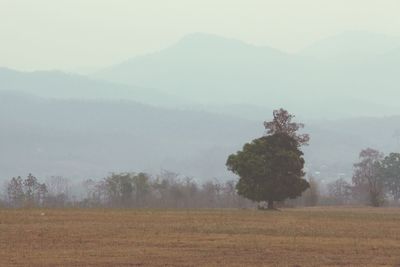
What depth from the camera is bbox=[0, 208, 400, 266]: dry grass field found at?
26.9 m

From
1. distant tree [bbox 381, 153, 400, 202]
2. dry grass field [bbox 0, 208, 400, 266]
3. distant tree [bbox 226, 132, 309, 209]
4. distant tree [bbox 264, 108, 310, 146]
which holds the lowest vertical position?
dry grass field [bbox 0, 208, 400, 266]

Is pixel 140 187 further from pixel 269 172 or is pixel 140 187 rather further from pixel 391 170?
pixel 269 172

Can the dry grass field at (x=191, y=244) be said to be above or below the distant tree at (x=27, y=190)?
below

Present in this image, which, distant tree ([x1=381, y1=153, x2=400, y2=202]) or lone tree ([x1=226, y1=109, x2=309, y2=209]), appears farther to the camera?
distant tree ([x1=381, y1=153, x2=400, y2=202])

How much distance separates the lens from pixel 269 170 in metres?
75.1

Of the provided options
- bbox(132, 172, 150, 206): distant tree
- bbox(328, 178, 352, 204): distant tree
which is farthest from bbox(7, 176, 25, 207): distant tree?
bbox(328, 178, 352, 204): distant tree

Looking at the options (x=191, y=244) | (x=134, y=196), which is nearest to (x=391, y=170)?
(x=134, y=196)

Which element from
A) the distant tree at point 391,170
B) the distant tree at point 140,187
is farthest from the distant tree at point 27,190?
the distant tree at point 391,170

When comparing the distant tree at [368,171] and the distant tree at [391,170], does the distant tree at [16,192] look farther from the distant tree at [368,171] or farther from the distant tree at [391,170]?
the distant tree at [391,170]

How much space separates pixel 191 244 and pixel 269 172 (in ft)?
142

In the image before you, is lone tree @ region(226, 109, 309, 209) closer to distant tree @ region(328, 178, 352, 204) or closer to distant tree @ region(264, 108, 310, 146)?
distant tree @ region(264, 108, 310, 146)

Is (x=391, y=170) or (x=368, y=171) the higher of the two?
(x=368, y=171)

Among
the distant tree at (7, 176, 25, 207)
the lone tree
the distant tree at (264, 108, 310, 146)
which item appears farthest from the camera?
the distant tree at (7, 176, 25, 207)

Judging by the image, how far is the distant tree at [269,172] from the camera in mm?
75375
